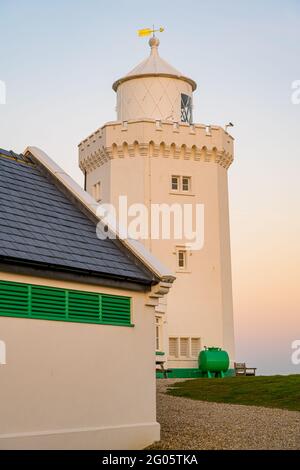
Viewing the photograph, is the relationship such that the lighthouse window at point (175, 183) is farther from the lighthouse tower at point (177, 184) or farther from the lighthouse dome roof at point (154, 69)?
the lighthouse dome roof at point (154, 69)

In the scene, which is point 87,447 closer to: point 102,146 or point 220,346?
point 220,346

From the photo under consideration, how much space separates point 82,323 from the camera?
517 inches

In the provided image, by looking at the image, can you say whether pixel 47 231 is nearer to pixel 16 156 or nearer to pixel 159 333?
pixel 16 156

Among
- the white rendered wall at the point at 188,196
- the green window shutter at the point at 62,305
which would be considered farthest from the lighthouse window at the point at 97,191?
the green window shutter at the point at 62,305

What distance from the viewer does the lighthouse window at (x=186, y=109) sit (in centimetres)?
4072

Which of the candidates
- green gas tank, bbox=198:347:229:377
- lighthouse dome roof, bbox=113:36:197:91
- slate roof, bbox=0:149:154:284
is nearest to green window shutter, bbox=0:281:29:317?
slate roof, bbox=0:149:154:284

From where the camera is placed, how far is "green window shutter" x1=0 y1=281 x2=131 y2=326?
11992 millimetres

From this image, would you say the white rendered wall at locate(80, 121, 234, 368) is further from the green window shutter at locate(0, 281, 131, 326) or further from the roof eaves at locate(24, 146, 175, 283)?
the green window shutter at locate(0, 281, 131, 326)

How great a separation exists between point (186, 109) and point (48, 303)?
2973 centimetres

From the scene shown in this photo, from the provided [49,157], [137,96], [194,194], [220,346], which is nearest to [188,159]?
[194,194]

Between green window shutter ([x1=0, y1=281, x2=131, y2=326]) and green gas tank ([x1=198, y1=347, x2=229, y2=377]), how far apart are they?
2270cm

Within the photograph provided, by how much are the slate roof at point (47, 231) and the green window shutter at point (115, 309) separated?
1.45 ft

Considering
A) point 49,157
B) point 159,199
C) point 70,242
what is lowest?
point 70,242

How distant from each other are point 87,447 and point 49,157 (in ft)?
23.3
